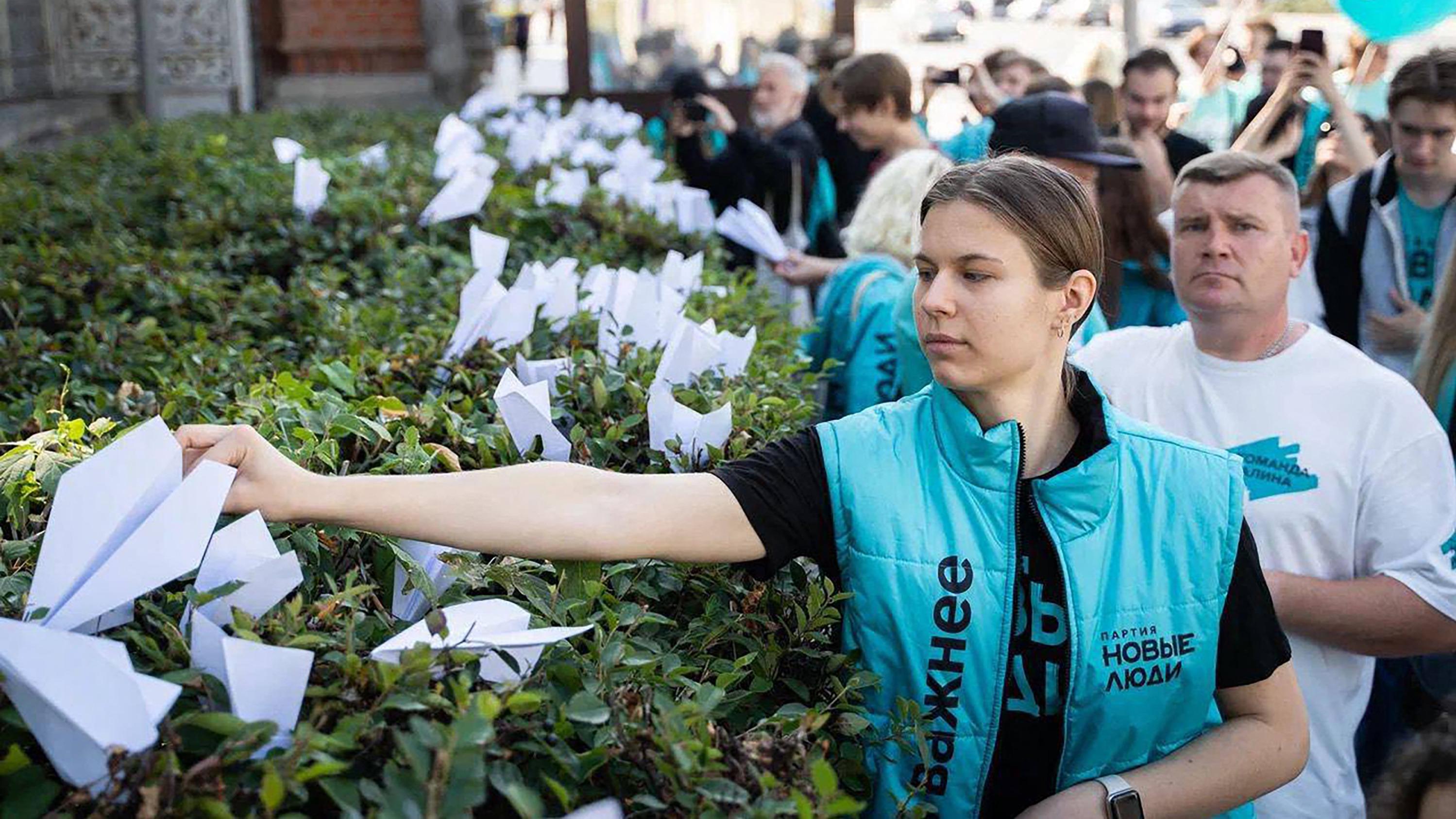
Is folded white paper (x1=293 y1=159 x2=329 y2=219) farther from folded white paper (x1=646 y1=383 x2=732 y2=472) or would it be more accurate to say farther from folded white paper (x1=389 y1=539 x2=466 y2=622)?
folded white paper (x1=389 y1=539 x2=466 y2=622)

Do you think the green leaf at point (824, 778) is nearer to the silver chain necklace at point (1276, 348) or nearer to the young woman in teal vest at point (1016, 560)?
the young woman in teal vest at point (1016, 560)

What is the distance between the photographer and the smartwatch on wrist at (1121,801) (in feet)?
6.39

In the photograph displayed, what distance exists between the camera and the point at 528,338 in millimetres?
3119

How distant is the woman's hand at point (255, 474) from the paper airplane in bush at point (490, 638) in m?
0.23

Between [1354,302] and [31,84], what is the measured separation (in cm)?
1233

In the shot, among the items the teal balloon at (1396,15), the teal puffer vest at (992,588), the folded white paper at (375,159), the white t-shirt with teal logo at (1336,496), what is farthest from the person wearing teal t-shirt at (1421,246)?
the folded white paper at (375,159)

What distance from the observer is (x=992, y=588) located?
196cm

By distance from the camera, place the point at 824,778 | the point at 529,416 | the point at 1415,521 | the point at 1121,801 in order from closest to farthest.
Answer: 1. the point at 824,778
2. the point at 1121,801
3. the point at 529,416
4. the point at 1415,521

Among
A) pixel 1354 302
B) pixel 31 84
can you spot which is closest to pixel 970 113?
pixel 31 84

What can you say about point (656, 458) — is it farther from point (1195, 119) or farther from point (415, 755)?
point (1195, 119)

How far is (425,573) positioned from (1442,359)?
8.86ft

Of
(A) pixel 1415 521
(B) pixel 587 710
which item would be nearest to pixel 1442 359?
(A) pixel 1415 521

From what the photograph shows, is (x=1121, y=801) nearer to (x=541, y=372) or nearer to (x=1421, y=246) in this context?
(x=541, y=372)

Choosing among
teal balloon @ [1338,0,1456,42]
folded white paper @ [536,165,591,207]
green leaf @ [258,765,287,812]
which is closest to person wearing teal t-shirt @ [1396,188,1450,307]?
teal balloon @ [1338,0,1456,42]
